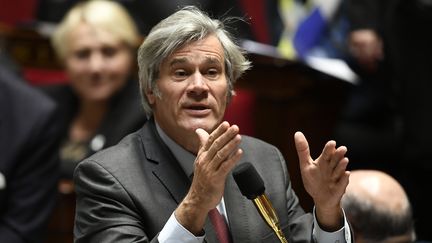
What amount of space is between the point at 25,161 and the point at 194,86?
1241 millimetres

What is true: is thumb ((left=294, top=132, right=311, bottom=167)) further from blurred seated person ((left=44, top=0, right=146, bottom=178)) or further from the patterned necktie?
blurred seated person ((left=44, top=0, right=146, bottom=178))

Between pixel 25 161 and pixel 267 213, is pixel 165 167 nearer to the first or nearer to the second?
pixel 267 213

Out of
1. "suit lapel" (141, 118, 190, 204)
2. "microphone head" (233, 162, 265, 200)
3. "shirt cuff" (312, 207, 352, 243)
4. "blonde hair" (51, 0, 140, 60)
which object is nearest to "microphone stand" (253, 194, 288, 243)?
"microphone head" (233, 162, 265, 200)

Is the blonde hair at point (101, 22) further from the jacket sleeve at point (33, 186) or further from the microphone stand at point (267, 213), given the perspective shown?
the microphone stand at point (267, 213)

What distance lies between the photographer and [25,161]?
3.34 m

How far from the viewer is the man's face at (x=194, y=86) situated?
2268 millimetres

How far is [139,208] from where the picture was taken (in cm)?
226

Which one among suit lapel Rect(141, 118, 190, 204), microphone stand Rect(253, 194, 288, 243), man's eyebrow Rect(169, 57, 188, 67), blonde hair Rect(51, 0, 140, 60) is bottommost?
blonde hair Rect(51, 0, 140, 60)

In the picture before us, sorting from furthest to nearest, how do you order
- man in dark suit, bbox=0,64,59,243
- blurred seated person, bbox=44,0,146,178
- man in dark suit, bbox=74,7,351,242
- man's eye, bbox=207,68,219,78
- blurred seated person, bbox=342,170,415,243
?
blurred seated person, bbox=44,0,146,178, man in dark suit, bbox=0,64,59,243, blurred seated person, bbox=342,170,415,243, man's eye, bbox=207,68,219,78, man in dark suit, bbox=74,7,351,242

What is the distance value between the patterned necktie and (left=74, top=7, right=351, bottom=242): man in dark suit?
2 cm

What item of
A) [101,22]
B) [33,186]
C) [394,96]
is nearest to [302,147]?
[33,186]

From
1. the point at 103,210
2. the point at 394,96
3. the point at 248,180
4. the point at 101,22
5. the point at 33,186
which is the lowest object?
the point at 33,186

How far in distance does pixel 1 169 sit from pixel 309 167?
1404mm

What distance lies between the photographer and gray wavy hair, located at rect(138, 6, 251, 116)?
227cm
